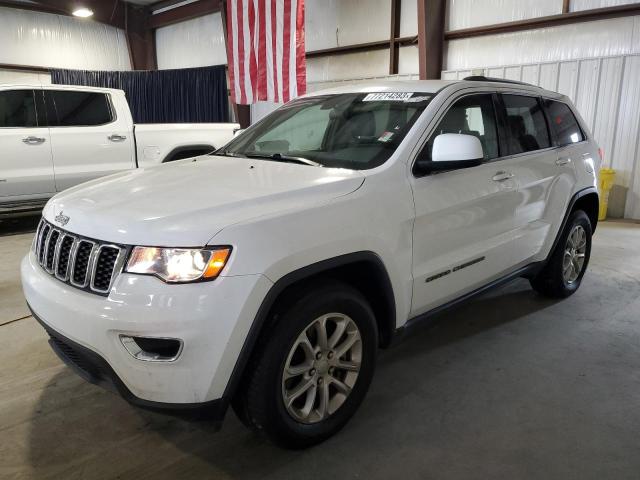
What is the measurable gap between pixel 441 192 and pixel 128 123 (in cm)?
587

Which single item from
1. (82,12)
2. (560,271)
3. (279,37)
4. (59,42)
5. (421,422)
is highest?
(82,12)

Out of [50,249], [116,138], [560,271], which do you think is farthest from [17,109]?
[560,271]

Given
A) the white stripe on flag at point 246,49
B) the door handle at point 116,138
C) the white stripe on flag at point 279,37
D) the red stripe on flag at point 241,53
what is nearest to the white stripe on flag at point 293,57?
the white stripe on flag at point 279,37

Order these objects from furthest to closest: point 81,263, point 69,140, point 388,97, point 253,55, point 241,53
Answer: point 241,53, point 253,55, point 69,140, point 388,97, point 81,263

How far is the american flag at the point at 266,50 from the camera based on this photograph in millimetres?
9719

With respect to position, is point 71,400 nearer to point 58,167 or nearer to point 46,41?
point 58,167

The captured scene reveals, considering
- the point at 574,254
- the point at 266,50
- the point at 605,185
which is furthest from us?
the point at 266,50

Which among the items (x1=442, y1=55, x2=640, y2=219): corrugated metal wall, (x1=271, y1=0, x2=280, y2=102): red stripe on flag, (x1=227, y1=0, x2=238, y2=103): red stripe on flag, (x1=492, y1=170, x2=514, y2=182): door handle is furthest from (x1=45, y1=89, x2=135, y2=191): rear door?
(x1=442, y1=55, x2=640, y2=219): corrugated metal wall

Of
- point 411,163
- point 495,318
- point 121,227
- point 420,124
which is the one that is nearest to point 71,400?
point 121,227

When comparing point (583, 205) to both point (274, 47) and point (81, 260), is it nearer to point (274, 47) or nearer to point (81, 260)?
point (81, 260)

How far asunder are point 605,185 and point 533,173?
18.4 ft

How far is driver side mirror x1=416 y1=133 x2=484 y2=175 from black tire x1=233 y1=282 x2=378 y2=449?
2.50 ft

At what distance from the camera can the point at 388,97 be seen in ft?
9.89

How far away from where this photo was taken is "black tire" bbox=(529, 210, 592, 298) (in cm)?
400
